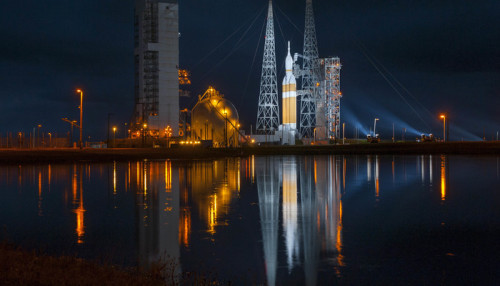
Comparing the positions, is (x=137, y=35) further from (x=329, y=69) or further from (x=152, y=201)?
(x=152, y=201)

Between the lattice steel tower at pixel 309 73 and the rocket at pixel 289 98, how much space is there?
3783mm

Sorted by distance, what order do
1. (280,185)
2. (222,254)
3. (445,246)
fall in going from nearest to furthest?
(222,254) < (445,246) < (280,185)

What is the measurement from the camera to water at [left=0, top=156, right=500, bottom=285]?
9.18m

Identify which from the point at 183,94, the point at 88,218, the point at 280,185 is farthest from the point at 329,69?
the point at 88,218

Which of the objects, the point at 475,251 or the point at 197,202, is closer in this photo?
the point at 475,251

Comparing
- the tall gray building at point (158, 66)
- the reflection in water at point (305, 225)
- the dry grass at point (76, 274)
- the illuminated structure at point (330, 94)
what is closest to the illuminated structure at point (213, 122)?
the tall gray building at point (158, 66)

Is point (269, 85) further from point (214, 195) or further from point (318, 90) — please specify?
point (214, 195)

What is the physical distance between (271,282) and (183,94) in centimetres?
8547

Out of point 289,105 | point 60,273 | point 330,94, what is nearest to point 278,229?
point 60,273

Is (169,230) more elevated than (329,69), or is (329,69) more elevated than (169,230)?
(329,69)

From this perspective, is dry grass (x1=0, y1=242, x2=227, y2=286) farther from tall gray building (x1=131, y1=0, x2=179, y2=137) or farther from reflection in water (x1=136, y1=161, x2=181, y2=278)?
tall gray building (x1=131, y1=0, x2=179, y2=137)

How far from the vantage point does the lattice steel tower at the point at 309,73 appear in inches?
4489

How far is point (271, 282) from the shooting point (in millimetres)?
8422

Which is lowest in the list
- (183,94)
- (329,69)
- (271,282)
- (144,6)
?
(271,282)
